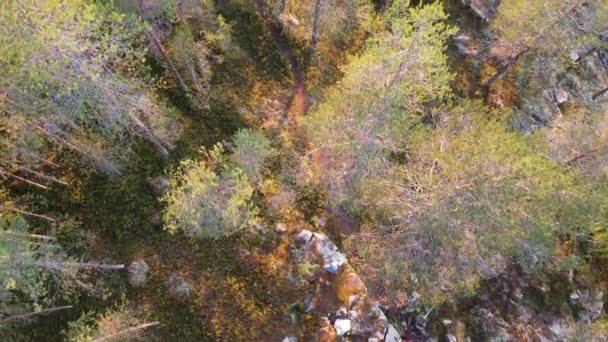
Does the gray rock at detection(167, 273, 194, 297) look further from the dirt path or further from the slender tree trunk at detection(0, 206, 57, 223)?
the dirt path

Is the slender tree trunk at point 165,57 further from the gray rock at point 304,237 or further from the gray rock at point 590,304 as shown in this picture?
the gray rock at point 590,304

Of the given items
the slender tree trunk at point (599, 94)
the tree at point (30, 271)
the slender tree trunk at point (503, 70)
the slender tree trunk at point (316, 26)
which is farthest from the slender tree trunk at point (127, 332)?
the slender tree trunk at point (599, 94)

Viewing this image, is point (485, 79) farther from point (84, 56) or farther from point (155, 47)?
point (84, 56)

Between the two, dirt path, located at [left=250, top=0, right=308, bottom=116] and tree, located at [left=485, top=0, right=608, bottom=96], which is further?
dirt path, located at [left=250, top=0, right=308, bottom=116]

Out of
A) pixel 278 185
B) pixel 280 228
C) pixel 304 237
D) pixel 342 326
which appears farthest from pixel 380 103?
pixel 342 326

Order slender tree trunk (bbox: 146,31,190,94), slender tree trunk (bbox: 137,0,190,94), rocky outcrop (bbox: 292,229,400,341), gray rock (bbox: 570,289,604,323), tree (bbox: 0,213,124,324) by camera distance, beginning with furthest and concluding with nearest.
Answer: gray rock (bbox: 570,289,604,323) < slender tree trunk (bbox: 146,31,190,94) < slender tree trunk (bbox: 137,0,190,94) < rocky outcrop (bbox: 292,229,400,341) < tree (bbox: 0,213,124,324)

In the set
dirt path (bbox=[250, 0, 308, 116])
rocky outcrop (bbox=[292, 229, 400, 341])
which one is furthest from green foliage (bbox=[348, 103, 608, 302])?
dirt path (bbox=[250, 0, 308, 116])
